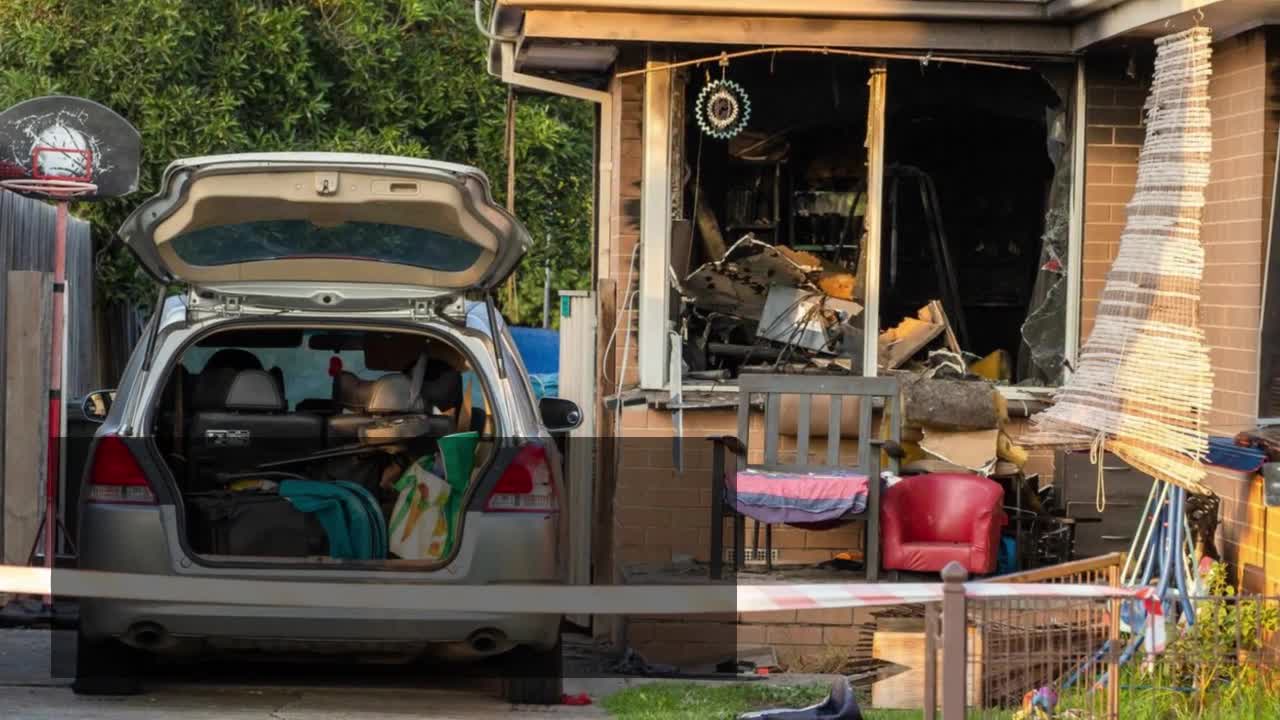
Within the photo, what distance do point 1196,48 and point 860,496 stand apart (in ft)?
7.82

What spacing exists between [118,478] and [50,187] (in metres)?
3.05

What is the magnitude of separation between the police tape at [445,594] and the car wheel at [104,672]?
0.79 meters

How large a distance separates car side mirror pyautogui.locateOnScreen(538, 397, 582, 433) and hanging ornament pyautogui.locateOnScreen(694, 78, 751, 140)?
2448 mm

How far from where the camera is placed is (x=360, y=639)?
6.91m

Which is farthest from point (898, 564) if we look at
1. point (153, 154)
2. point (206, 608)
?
point (153, 154)

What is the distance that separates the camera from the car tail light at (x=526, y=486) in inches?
281

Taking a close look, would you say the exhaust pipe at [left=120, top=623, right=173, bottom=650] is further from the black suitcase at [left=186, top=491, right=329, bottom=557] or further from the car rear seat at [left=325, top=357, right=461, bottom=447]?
the car rear seat at [left=325, top=357, right=461, bottom=447]

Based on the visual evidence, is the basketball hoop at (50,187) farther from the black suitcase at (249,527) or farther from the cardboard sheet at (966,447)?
the cardboard sheet at (966,447)

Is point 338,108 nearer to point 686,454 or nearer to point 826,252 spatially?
point 826,252

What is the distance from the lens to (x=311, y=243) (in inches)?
297

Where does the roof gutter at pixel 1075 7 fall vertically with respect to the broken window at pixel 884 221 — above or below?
above

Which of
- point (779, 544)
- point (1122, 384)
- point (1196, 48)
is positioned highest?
point (1196, 48)

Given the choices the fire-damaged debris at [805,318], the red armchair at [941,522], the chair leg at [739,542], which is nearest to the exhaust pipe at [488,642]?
the chair leg at [739,542]

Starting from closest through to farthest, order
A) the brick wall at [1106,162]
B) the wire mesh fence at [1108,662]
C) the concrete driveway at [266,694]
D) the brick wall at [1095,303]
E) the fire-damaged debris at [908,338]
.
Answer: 1. the wire mesh fence at [1108,662]
2. the concrete driveway at [266,694]
3. the brick wall at [1095,303]
4. the brick wall at [1106,162]
5. the fire-damaged debris at [908,338]
